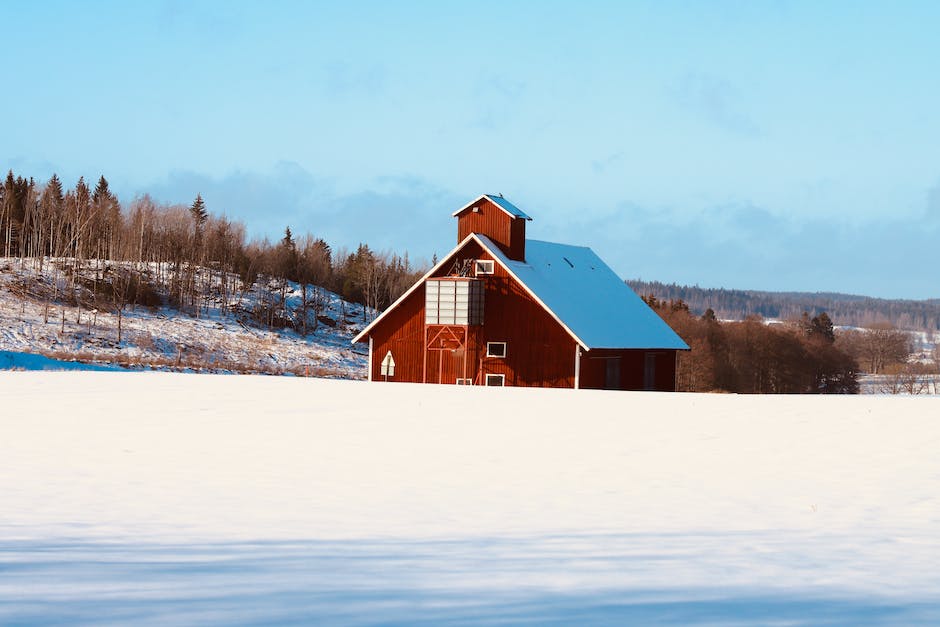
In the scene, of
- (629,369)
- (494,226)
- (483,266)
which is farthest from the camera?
(629,369)

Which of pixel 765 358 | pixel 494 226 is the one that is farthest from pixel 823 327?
pixel 494 226

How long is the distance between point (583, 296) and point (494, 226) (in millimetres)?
5340

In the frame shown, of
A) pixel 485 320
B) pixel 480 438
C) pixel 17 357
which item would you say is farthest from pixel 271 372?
pixel 480 438

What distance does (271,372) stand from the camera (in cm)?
5694

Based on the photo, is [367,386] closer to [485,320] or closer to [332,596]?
[485,320]

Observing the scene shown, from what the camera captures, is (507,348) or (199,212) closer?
(507,348)

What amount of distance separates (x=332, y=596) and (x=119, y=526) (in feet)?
11.6

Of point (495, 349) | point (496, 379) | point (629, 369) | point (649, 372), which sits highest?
point (495, 349)

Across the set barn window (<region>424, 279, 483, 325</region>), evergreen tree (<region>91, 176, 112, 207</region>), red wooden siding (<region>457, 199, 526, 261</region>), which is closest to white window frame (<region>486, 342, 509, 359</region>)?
barn window (<region>424, 279, 483, 325</region>)

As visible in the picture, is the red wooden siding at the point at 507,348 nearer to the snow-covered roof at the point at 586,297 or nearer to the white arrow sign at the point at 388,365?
the white arrow sign at the point at 388,365

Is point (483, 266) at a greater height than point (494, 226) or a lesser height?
lesser

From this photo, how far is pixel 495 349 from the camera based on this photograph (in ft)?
143

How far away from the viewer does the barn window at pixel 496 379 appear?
143ft

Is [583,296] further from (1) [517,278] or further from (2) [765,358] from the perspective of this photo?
(2) [765,358]
